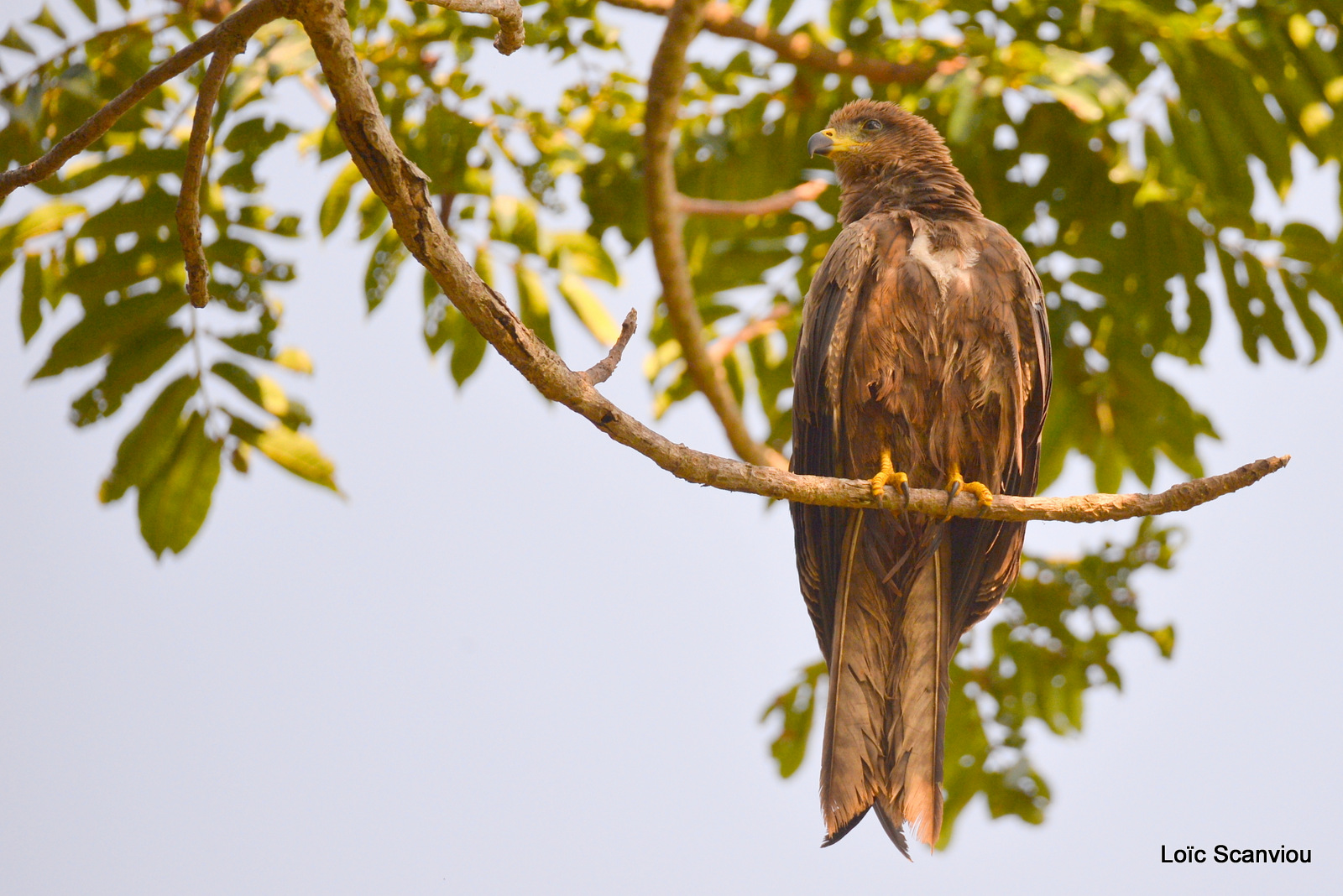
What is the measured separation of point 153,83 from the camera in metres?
2.50

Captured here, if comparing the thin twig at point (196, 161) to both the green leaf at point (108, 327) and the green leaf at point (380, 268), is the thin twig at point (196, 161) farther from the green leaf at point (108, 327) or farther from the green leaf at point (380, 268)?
the green leaf at point (380, 268)

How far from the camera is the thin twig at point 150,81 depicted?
2.39 m

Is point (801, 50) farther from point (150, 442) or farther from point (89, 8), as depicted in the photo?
point (150, 442)

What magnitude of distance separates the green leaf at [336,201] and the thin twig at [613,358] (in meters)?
2.76

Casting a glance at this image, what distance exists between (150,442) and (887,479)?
305 cm

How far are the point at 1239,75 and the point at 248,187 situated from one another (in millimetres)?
4426

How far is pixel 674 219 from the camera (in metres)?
5.16

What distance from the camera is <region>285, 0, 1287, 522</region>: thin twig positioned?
2312 mm

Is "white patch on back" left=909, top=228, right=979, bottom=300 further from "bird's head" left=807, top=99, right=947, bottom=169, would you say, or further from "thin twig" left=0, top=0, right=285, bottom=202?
"thin twig" left=0, top=0, right=285, bottom=202

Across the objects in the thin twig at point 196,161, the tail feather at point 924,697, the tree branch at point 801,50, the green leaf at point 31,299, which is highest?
the tree branch at point 801,50

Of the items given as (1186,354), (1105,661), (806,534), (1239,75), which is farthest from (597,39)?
(1105,661)

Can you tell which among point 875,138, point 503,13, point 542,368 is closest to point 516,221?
point 875,138

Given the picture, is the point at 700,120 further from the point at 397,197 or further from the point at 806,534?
the point at 397,197

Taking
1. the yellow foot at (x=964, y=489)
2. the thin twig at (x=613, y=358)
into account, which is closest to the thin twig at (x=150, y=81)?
the thin twig at (x=613, y=358)
